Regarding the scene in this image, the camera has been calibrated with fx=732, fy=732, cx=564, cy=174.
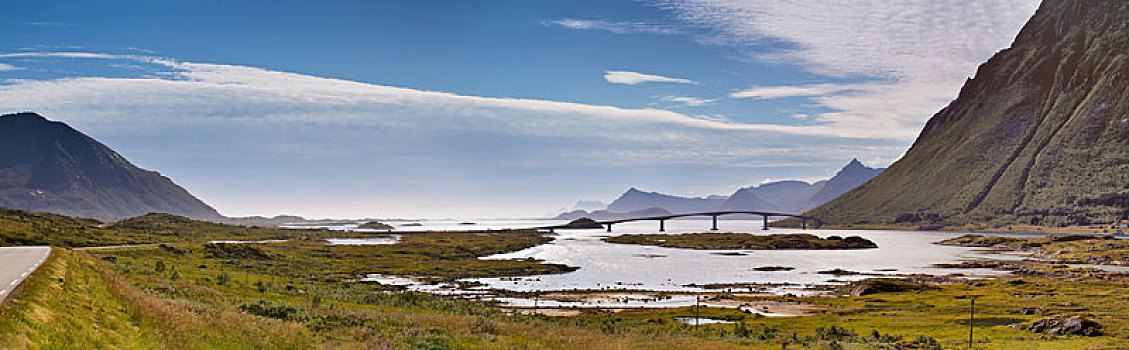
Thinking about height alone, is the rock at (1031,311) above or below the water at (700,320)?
above

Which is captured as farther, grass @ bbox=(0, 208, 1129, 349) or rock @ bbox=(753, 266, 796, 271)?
rock @ bbox=(753, 266, 796, 271)

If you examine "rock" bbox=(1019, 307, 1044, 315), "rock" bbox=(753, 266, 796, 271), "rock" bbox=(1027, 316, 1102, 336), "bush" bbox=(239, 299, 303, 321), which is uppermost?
"bush" bbox=(239, 299, 303, 321)

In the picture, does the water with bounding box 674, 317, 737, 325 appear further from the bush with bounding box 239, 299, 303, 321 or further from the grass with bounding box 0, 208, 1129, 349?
the bush with bounding box 239, 299, 303, 321

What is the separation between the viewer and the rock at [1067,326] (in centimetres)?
5622

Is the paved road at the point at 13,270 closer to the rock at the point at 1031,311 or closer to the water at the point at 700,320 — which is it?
the water at the point at 700,320

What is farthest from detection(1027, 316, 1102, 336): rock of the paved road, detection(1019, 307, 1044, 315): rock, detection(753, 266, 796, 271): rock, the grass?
detection(753, 266, 796, 271): rock

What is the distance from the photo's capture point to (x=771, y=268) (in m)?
159

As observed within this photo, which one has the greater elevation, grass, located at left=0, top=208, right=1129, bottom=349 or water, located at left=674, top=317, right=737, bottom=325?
grass, located at left=0, top=208, right=1129, bottom=349

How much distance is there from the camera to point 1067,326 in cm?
5728

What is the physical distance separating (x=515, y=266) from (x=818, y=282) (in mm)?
59267

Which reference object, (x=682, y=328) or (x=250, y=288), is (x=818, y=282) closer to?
(x=682, y=328)

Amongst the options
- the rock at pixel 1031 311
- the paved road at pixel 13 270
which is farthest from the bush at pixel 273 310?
the rock at pixel 1031 311

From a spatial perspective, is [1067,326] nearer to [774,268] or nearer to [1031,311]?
[1031,311]

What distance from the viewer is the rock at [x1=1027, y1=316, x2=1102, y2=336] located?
56.2 metres
